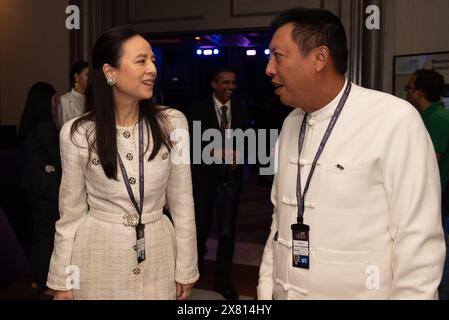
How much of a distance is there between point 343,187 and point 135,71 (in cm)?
86

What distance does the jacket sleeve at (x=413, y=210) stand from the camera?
3.82 ft

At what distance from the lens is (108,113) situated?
5.66 feet

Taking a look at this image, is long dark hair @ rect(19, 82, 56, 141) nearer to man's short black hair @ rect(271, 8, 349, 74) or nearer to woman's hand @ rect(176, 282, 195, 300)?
woman's hand @ rect(176, 282, 195, 300)

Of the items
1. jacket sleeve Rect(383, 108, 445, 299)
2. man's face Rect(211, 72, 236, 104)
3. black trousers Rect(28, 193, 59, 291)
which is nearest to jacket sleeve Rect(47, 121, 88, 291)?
jacket sleeve Rect(383, 108, 445, 299)

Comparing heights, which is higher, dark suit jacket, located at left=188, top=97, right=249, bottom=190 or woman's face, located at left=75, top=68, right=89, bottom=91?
woman's face, located at left=75, top=68, right=89, bottom=91

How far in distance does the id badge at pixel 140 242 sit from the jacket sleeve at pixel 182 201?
6.0 inches

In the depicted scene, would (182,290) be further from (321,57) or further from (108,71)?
(321,57)

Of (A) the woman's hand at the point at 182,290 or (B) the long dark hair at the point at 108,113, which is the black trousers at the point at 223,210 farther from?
(B) the long dark hair at the point at 108,113

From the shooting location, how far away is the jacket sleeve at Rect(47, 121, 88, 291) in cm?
168

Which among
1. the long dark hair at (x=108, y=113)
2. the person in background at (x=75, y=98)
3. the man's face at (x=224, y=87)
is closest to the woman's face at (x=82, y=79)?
the person in background at (x=75, y=98)

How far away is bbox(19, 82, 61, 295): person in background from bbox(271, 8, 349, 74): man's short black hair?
7.76 feet

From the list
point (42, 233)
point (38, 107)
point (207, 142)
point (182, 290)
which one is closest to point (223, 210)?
point (207, 142)
